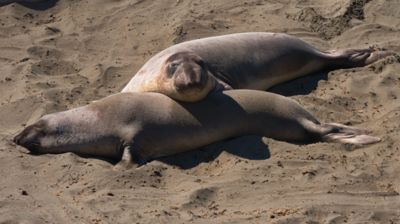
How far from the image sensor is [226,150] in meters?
5.83

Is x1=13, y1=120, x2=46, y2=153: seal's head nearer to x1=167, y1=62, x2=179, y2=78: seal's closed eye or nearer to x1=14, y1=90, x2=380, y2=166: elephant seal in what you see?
x1=14, y1=90, x2=380, y2=166: elephant seal

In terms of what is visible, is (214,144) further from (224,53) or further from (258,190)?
(224,53)

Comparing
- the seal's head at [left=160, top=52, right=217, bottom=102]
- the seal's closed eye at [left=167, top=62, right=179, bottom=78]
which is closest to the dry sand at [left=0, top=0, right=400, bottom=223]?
the seal's head at [left=160, top=52, right=217, bottom=102]

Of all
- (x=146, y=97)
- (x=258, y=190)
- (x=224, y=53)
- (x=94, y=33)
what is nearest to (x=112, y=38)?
(x=94, y=33)

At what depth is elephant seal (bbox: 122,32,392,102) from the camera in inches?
240

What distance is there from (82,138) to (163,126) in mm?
580

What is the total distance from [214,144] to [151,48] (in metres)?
2.14

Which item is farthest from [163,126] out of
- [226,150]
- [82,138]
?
[82,138]

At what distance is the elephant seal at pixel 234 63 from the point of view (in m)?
6.09

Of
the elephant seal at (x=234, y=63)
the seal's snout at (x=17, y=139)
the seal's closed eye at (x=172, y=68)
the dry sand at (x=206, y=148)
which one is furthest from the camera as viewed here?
the seal's closed eye at (x=172, y=68)

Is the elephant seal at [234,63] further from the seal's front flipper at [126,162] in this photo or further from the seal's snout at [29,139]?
the seal's snout at [29,139]

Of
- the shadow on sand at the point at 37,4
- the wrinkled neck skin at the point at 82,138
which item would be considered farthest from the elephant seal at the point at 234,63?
the shadow on sand at the point at 37,4

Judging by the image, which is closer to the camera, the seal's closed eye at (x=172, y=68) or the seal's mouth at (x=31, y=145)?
the seal's mouth at (x=31, y=145)

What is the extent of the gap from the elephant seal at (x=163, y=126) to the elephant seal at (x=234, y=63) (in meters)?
0.18
